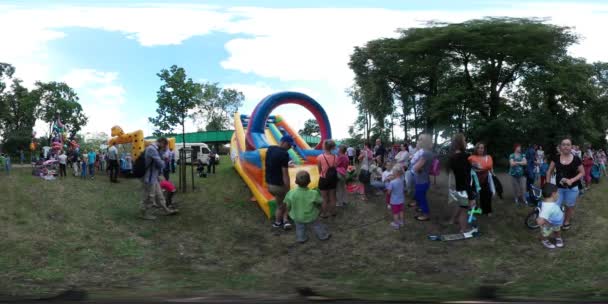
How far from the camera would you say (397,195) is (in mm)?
7918

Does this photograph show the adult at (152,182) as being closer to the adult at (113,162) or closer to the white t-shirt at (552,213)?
the adult at (113,162)

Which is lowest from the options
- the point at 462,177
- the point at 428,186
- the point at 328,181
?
the point at 428,186

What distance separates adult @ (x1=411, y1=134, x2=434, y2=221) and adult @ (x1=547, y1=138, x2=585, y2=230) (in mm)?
2158

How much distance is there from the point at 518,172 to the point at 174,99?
30090mm

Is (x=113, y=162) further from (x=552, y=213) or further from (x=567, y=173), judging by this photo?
(x=567, y=173)

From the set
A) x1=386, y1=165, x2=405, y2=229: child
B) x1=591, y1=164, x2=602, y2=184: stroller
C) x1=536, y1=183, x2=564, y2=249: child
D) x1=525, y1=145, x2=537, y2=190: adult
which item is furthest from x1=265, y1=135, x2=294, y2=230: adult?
x1=591, y1=164, x2=602, y2=184: stroller

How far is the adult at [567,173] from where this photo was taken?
23.5ft

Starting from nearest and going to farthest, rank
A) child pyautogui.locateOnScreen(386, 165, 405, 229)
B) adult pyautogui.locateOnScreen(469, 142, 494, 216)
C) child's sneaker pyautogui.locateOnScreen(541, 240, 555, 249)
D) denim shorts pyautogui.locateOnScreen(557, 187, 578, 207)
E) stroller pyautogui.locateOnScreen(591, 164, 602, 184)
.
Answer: child's sneaker pyautogui.locateOnScreen(541, 240, 555, 249) → denim shorts pyautogui.locateOnScreen(557, 187, 578, 207) → child pyautogui.locateOnScreen(386, 165, 405, 229) → adult pyautogui.locateOnScreen(469, 142, 494, 216) → stroller pyautogui.locateOnScreen(591, 164, 602, 184)

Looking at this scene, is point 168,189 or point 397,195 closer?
point 397,195

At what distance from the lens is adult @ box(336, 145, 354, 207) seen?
9398 millimetres

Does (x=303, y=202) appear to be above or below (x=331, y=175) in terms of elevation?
below

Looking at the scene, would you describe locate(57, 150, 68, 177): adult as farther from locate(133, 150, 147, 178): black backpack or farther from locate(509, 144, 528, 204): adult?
locate(509, 144, 528, 204): adult

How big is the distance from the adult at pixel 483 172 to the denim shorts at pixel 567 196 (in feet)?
4.31

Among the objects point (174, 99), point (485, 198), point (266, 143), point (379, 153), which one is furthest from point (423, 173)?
point (174, 99)
